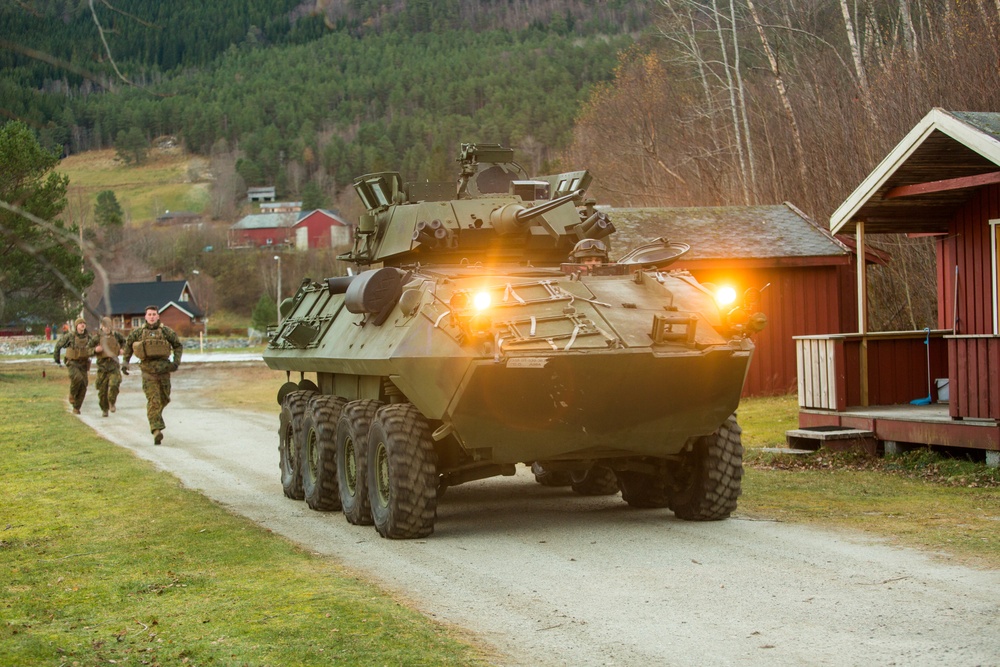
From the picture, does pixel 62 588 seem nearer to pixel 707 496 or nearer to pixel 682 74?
pixel 707 496

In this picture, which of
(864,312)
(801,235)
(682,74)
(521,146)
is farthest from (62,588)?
(521,146)

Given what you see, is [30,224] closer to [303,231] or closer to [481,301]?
[481,301]

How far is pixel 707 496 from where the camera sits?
409 inches

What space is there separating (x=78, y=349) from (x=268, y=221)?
93.2 meters

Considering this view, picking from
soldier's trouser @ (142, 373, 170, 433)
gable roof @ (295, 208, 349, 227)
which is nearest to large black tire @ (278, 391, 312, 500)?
soldier's trouser @ (142, 373, 170, 433)

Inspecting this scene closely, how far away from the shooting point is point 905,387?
17.1 meters

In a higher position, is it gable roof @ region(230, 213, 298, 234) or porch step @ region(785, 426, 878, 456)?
gable roof @ region(230, 213, 298, 234)

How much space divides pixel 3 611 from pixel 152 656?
5.09 ft

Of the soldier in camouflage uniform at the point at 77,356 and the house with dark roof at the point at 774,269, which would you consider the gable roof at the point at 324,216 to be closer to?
the soldier in camouflage uniform at the point at 77,356

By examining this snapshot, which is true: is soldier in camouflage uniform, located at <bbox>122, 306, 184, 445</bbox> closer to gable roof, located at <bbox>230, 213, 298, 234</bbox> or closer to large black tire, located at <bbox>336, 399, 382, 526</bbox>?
large black tire, located at <bbox>336, 399, 382, 526</bbox>

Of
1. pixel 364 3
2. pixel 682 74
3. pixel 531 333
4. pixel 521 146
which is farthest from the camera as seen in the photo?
pixel 521 146

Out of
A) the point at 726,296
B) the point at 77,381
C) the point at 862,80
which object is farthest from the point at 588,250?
the point at 862,80

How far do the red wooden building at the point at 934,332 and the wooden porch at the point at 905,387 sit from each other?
1 cm

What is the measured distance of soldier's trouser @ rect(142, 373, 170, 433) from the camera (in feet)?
60.1
